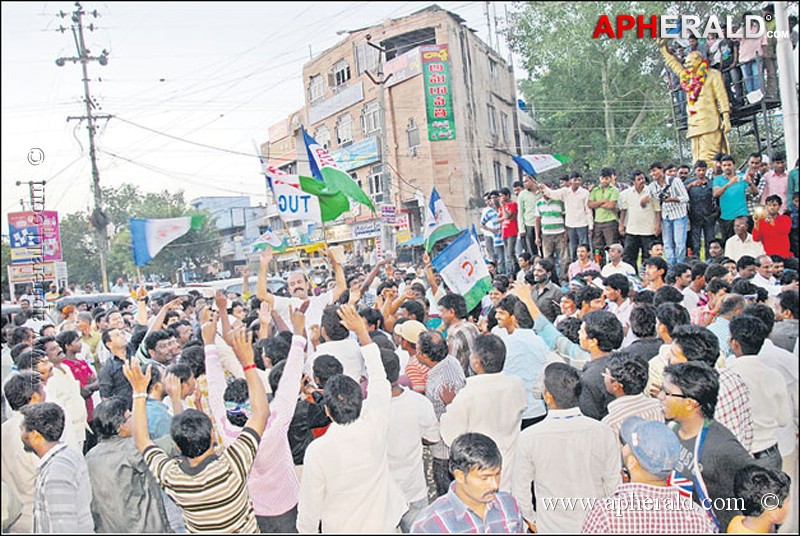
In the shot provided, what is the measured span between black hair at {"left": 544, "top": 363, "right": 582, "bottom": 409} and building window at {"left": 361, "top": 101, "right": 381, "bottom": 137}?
125 inches

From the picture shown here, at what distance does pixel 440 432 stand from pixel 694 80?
298 centimetres

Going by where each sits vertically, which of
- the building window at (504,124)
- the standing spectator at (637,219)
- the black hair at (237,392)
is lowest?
the black hair at (237,392)

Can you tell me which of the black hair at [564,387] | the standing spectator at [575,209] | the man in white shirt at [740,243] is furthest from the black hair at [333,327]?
the standing spectator at [575,209]

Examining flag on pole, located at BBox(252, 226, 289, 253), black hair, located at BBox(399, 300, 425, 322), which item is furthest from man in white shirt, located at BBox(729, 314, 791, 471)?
flag on pole, located at BBox(252, 226, 289, 253)

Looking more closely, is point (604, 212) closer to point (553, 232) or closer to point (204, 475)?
point (553, 232)

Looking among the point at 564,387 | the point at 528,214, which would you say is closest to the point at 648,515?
the point at 564,387

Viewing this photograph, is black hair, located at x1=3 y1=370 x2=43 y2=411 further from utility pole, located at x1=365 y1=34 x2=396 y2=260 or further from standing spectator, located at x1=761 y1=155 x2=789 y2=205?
standing spectator, located at x1=761 y1=155 x2=789 y2=205

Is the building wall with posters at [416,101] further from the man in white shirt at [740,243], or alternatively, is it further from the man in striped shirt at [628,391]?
the man in striped shirt at [628,391]

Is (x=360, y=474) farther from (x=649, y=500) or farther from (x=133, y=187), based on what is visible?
(x=133, y=187)

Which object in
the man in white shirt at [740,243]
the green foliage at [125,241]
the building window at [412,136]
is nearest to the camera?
the green foliage at [125,241]

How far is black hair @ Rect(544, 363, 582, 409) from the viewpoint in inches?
110

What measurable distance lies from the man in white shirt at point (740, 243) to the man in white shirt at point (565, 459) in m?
3.62

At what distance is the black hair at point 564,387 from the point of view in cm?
280

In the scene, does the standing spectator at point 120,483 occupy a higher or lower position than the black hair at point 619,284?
lower
